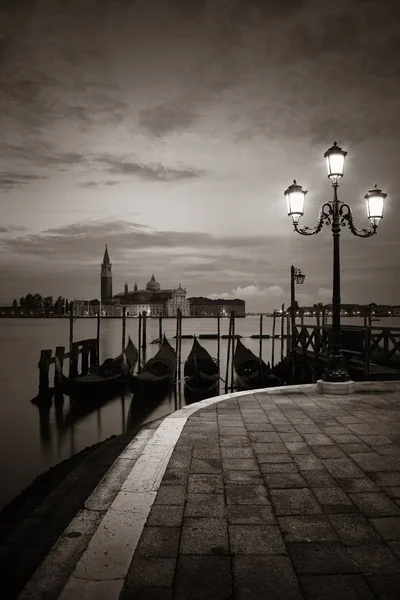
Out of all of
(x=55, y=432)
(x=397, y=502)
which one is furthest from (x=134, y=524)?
(x=55, y=432)

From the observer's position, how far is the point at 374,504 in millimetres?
3092

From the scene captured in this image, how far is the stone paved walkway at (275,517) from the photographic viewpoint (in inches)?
86.6

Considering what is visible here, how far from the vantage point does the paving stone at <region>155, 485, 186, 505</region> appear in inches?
124

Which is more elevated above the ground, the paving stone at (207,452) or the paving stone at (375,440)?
the paving stone at (375,440)

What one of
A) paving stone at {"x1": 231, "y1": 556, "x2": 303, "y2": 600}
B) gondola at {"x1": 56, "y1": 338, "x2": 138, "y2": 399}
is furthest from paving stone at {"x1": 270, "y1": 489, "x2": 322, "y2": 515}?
gondola at {"x1": 56, "y1": 338, "x2": 138, "y2": 399}

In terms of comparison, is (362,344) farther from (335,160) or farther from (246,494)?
(246,494)

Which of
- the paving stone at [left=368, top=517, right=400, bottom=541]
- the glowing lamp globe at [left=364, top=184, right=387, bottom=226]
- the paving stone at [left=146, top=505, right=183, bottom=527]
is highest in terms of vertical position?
the glowing lamp globe at [left=364, top=184, right=387, bottom=226]

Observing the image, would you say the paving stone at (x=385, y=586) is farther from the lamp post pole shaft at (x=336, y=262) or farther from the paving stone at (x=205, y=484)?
the lamp post pole shaft at (x=336, y=262)

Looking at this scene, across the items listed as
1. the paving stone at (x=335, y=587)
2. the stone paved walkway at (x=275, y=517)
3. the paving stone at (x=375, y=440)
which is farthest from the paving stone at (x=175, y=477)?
the paving stone at (x=375, y=440)

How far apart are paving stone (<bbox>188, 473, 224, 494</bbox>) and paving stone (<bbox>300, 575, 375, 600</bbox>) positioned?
1169 mm

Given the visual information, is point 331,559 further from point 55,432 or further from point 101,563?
point 55,432

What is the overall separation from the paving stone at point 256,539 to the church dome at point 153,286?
18728 centimetres

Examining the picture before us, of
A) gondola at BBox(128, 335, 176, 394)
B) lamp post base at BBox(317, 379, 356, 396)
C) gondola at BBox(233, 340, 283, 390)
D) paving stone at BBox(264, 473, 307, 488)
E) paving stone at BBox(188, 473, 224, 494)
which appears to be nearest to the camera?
paving stone at BBox(188, 473, 224, 494)

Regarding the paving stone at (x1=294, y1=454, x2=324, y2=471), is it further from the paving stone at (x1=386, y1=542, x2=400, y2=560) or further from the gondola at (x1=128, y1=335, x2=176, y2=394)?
the gondola at (x1=128, y1=335, x2=176, y2=394)
